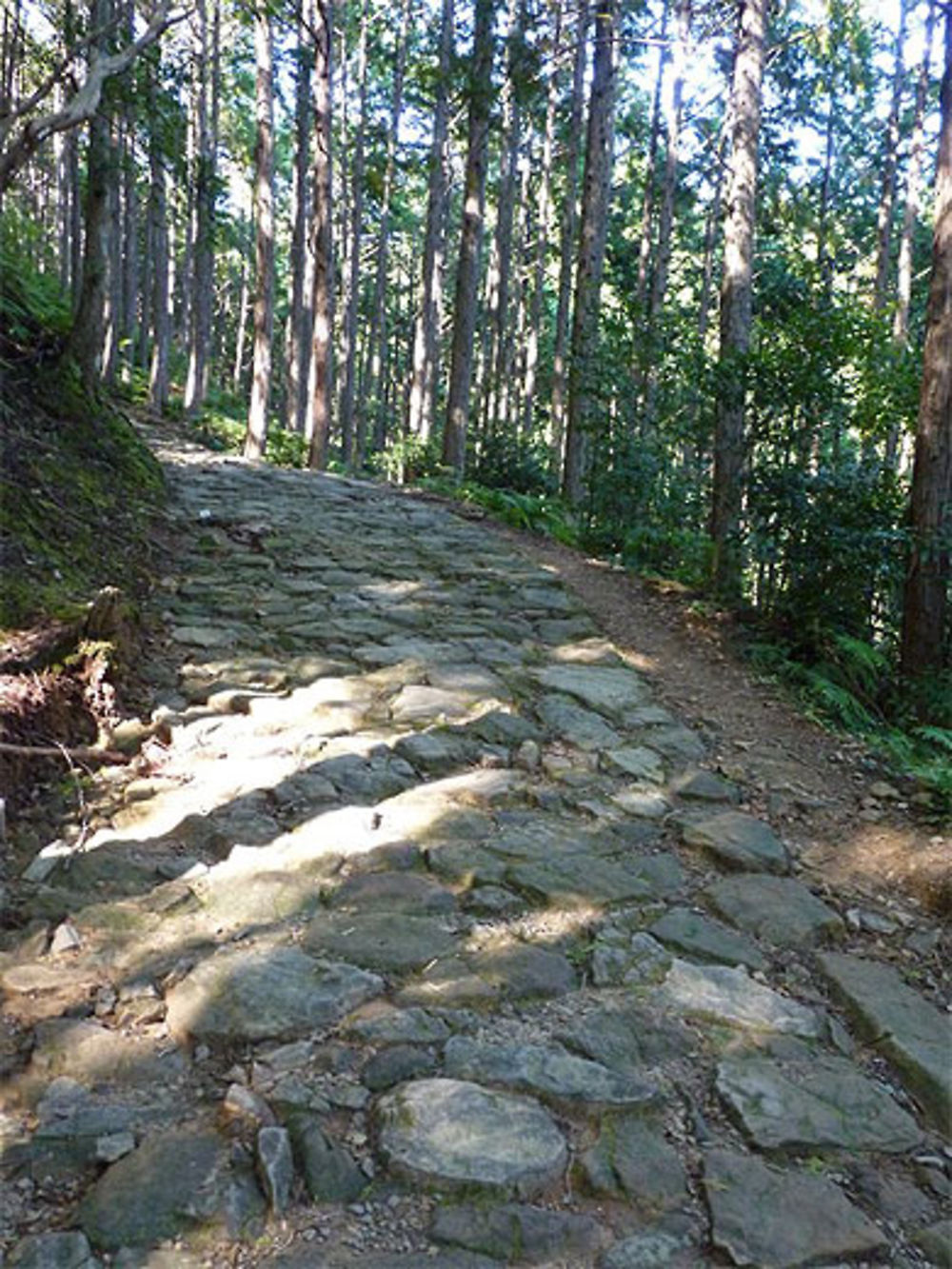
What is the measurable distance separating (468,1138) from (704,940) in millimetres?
1191

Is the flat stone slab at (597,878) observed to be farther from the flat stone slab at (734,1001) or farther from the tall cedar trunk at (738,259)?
the tall cedar trunk at (738,259)

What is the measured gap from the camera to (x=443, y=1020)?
7.66 feet

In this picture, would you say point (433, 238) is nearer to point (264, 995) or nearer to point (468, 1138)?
point (264, 995)

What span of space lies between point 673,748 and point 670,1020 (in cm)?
218

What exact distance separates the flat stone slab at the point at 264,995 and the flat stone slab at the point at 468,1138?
35cm

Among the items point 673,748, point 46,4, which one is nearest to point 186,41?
point 46,4

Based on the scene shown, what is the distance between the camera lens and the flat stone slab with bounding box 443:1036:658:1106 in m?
2.12

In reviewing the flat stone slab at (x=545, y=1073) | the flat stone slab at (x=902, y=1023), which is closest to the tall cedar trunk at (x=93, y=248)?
the flat stone slab at (x=545, y=1073)

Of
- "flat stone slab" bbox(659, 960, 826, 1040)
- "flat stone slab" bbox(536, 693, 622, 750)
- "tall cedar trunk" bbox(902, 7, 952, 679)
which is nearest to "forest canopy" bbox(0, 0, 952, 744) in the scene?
"tall cedar trunk" bbox(902, 7, 952, 679)

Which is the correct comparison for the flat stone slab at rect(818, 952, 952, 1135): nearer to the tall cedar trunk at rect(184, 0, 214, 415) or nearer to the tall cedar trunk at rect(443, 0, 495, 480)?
the tall cedar trunk at rect(443, 0, 495, 480)

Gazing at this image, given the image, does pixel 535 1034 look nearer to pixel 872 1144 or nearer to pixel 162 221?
pixel 872 1144

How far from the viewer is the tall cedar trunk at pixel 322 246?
42.2 feet

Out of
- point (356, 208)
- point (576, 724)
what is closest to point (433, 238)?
point (356, 208)

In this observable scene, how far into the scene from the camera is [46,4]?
714 centimetres
